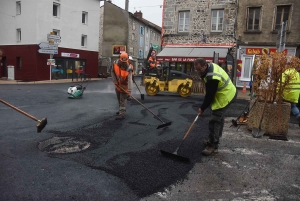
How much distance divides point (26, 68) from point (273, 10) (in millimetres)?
20345

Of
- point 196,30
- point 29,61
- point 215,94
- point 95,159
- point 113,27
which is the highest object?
point 113,27

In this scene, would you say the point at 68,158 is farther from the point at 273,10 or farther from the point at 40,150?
the point at 273,10

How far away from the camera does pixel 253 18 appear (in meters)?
17.8

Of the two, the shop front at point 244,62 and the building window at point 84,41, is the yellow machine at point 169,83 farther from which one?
the building window at point 84,41

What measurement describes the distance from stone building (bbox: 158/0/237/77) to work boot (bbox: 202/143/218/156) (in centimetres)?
1303

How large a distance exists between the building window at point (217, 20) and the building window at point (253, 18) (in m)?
1.86

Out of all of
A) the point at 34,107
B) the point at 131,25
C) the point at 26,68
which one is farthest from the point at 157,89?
the point at 131,25

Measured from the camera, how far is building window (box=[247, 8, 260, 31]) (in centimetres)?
1775

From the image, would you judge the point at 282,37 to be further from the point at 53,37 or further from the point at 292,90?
the point at 53,37

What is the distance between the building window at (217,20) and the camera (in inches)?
728

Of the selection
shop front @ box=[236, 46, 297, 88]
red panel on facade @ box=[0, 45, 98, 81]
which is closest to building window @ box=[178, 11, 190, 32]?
shop front @ box=[236, 46, 297, 88]

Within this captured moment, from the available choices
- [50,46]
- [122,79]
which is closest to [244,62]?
[122,79]

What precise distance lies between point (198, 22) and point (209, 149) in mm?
16175

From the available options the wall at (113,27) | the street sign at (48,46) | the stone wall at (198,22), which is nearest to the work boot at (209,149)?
the stone wall at (198,22)
